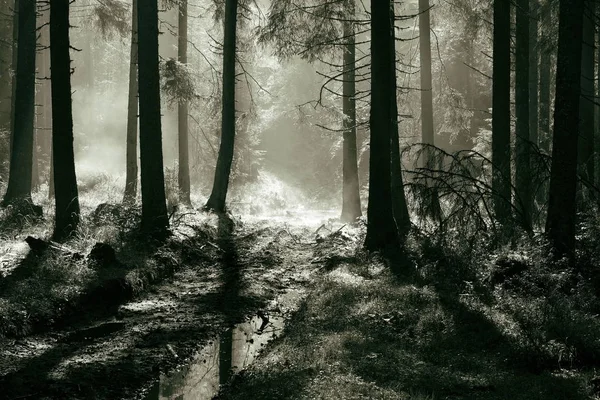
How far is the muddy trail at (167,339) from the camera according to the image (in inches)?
222

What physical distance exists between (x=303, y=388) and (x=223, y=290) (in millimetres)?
4575

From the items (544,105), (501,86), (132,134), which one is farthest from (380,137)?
(544,105)

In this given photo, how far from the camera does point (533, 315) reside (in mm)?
6805

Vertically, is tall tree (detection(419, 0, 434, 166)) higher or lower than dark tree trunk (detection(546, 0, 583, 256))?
higher

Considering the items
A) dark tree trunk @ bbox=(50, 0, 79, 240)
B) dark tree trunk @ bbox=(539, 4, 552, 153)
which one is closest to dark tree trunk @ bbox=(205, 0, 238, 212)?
dark tree trunk @ bbox=(50, 0, 79, 240)

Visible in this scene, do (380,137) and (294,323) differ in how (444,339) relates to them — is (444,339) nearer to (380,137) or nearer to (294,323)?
(294,323)

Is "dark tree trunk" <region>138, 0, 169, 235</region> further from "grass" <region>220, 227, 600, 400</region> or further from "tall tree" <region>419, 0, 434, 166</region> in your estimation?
"tall tree" <region>419, 0, 434, 166</region>

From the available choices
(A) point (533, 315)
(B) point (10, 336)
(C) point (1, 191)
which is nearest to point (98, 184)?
(C) point (1, 191)

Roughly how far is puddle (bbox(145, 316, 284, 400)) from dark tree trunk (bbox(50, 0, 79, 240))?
469 cm

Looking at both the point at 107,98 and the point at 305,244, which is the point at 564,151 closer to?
the point at 305,244

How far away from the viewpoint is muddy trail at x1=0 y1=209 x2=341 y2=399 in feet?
18.5

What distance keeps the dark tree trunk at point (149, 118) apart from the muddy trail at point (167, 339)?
1247 millimetres

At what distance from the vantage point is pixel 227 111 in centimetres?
1773

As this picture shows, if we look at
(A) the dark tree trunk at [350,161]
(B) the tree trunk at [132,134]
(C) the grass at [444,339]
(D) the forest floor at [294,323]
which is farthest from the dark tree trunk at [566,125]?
(B) the tree trunk at [132,134]
